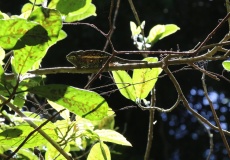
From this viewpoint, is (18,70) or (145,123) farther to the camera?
(145,123)

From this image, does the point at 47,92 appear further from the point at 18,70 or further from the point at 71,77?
the point at 71,77

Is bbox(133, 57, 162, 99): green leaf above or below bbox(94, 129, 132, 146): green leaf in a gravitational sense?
above

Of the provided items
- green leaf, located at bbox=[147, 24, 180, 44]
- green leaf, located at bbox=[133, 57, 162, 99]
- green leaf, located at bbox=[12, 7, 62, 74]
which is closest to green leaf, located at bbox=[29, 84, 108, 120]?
green leaf, located at bbox=[12, 7, 62, 74]

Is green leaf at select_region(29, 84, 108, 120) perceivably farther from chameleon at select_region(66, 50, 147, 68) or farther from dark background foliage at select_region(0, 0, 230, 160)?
dark background foliage at select_region(0, 0, 230, 160)

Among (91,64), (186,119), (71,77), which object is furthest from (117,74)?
(186,119)

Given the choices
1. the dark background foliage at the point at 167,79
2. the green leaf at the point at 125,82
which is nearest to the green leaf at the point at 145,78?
the green leaf at the point at 125,82

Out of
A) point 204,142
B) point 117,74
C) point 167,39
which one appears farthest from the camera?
point 204,142

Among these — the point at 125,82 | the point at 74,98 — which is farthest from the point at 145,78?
the point at 74,98
